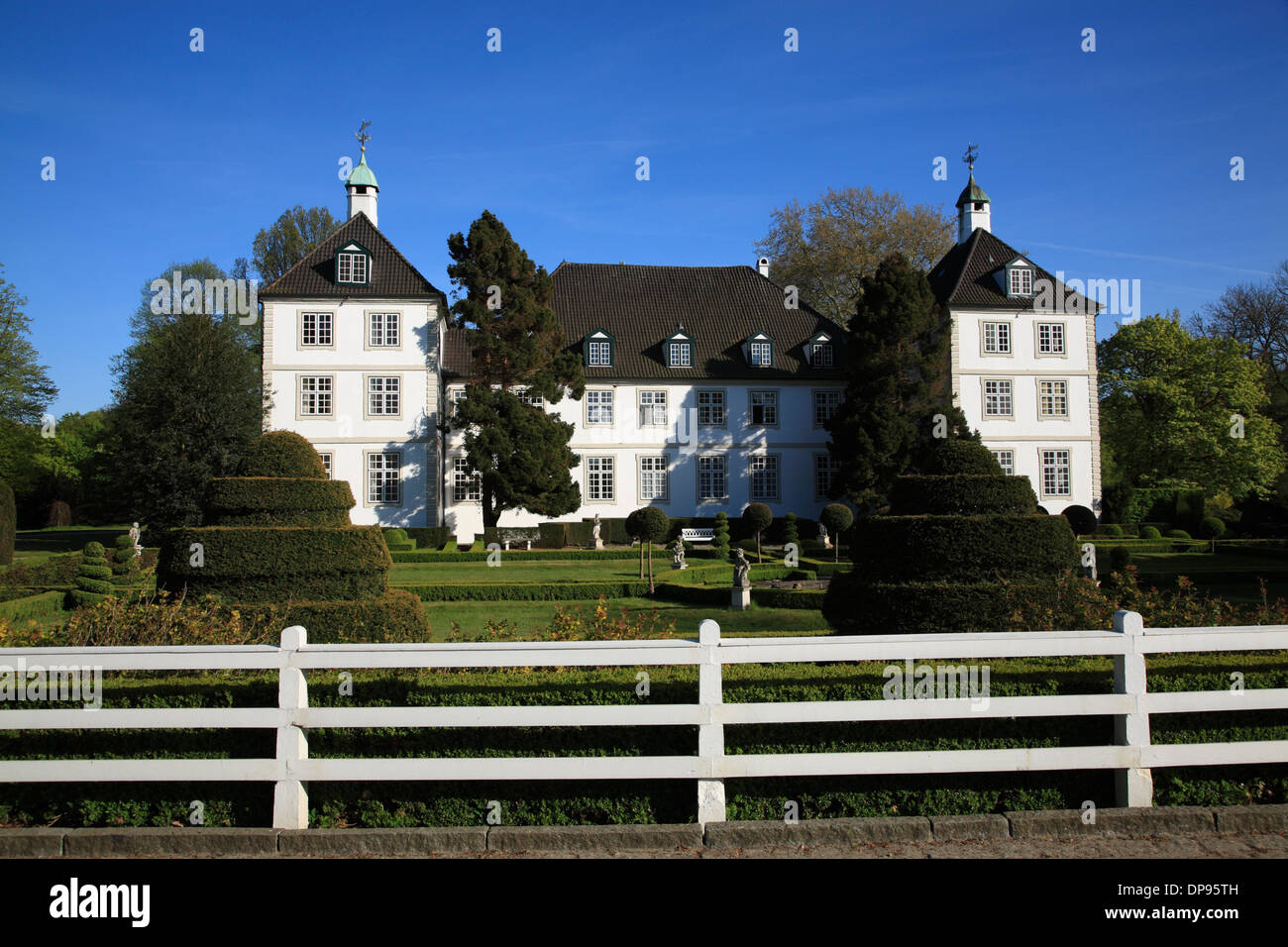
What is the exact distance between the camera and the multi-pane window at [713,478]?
34750mm

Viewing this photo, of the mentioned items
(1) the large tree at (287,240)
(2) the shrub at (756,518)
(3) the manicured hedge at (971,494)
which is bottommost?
(2) the shrub at (756,518)

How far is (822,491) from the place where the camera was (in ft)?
115

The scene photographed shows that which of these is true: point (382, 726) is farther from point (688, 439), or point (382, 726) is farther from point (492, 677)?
point (688, 439)

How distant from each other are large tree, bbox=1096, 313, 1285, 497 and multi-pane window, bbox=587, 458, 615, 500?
23.5 metres

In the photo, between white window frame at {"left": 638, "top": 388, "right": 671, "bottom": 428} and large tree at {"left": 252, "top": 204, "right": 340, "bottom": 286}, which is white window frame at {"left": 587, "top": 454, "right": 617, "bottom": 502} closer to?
white window frame at {"left": 638, "top": 388, "right": 671, "bottom": 428}

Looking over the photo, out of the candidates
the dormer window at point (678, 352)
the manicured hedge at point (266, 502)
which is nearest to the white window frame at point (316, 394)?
the dormer window at point (678, 352)

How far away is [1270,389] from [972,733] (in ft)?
151

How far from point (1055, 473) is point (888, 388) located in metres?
8.58

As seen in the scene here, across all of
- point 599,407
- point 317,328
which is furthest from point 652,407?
point 317,328

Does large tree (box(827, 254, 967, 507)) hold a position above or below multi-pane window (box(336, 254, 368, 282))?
below

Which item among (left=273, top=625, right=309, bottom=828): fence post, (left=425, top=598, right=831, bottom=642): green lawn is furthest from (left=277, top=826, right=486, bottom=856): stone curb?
(left=425, top=598, right=831, bottom=642): green lawn

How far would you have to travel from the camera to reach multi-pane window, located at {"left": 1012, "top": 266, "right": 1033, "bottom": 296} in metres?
33.9

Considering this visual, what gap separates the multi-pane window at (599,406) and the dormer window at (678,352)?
2.87m

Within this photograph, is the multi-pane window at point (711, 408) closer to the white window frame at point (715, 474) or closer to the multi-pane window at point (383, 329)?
the white window frame at point (715, 474)
